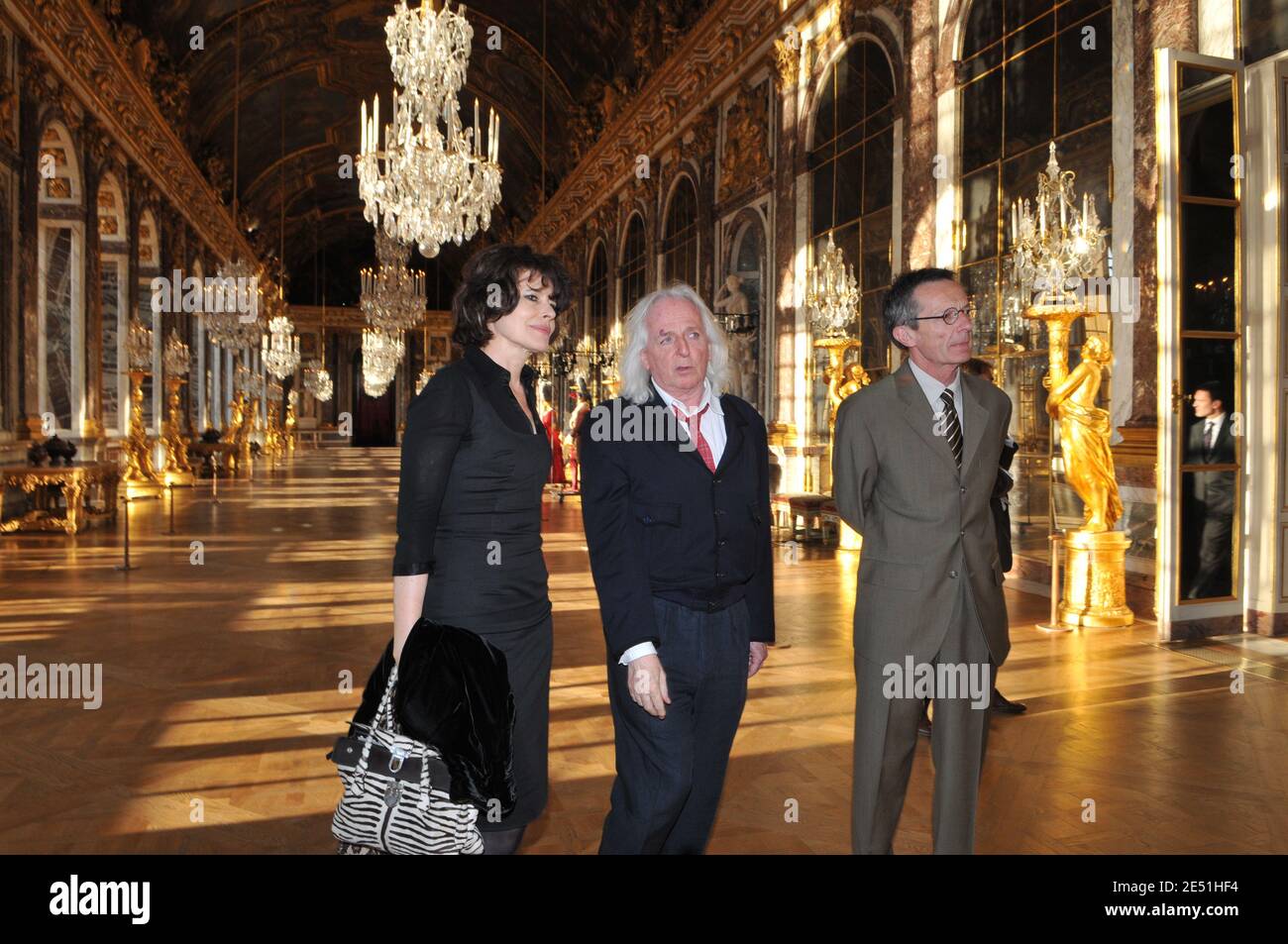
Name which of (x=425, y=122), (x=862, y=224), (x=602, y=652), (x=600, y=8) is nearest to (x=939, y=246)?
(x=862, y=224)

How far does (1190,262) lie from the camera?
259 inches

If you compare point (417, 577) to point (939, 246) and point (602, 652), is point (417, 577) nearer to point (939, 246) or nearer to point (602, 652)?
point (602, 652)

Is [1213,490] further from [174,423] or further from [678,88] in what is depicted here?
[174,423]

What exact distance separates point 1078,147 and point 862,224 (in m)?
3.47

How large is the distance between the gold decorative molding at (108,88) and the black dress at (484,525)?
13792mm

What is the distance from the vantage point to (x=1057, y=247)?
7324mm

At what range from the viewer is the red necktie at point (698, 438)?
2518 millimetres

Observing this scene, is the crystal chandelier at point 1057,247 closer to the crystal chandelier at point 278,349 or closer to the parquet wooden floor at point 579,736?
the parquet wooden floor at point 579,736

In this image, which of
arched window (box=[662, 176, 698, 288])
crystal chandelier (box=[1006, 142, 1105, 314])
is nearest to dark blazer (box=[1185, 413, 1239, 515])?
crystal chandelier (box=[1006, 142, 1105, 314])

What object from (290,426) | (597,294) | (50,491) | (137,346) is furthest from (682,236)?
(290,426)

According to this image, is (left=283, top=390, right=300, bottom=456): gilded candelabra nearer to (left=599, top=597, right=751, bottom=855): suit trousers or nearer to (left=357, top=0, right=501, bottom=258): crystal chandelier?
(left=357, top=0, right=501, bottom=258): crystal chandelier

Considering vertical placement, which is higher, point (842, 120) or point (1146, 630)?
point (842, 120)

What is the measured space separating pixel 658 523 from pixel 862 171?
9948 mm

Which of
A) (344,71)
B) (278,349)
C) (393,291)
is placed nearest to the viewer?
(393,291)
